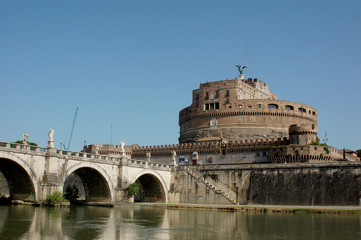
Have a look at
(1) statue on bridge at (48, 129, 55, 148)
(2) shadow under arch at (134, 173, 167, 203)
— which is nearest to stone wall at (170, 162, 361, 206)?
(2) shadow under arch at (134, 173, 167, 203)

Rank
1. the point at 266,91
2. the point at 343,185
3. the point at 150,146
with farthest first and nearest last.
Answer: the point at 266,91, the point at 150,146, the point at 343,185

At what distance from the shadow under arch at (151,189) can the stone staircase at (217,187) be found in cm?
461

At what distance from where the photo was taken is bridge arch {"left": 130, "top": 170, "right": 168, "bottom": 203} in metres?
58.7

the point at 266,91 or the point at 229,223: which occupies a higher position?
the point at 266,91

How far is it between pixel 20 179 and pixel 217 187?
28796mm

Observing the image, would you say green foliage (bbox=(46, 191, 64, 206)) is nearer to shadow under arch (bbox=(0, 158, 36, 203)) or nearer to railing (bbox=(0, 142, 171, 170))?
shadow under arch (bbox=(0, 158, 36, 203))

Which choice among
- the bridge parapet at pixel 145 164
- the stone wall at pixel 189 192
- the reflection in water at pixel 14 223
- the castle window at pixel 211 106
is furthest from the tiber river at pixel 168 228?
the castle window at pixel 211 106

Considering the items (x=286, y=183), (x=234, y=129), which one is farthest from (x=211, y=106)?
(x=286, y=183)

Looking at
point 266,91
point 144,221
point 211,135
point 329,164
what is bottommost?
point 144,221

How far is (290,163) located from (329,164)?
546 cm

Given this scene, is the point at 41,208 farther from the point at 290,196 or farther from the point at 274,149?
the point at 274,149

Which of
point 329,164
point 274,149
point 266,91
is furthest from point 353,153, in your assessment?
point 266,91

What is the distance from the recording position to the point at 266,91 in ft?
309

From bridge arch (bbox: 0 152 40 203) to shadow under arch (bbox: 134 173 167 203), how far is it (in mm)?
19496
